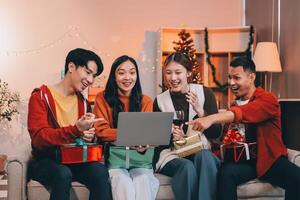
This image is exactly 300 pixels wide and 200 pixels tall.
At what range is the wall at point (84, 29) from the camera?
520 cm

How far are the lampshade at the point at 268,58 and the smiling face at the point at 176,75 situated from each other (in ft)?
5.74

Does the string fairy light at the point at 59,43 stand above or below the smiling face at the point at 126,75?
above

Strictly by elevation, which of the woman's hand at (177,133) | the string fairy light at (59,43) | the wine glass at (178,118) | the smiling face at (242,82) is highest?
the string fairy light at (59,43)

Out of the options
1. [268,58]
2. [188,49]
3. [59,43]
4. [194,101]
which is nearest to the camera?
[194,101]

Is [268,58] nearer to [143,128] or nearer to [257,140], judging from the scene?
[257,140]

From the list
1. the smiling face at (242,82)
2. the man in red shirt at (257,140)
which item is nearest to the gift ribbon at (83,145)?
the man in red shirt at (257,140)

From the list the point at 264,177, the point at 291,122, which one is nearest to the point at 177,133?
the point at 264,177

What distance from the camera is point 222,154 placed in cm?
276

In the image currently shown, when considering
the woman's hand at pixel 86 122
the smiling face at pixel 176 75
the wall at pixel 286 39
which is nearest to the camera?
the woman's hand at pixel 86 122

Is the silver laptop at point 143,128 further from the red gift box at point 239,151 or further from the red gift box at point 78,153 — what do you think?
the red gift box at point 239,151

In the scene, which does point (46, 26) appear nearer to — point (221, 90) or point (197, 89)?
point (221, 90)

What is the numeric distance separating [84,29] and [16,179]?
10.3 ft

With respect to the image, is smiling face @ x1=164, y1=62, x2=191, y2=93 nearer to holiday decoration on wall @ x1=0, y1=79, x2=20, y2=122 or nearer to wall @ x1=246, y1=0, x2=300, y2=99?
wall @ x1=246, y1=0, x2=300, y2=99

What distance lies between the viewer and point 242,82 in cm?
280
